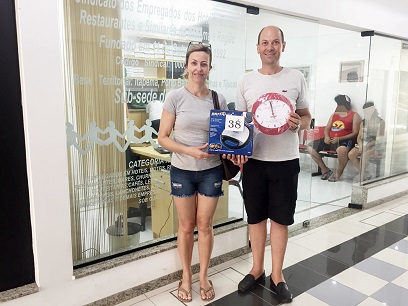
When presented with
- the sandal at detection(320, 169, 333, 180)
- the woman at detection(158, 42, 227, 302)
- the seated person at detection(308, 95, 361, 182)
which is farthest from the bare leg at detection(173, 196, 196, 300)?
the sandal at detection(320, 169, 333, 180)

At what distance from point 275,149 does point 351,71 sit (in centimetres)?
336

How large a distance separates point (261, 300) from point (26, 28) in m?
2.11

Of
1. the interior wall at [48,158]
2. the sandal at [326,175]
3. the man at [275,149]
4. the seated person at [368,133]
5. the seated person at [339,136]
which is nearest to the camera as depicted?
the interior wall at [48,158]

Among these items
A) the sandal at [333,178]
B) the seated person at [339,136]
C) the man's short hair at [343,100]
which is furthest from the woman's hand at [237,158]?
the sandal at [333,178]

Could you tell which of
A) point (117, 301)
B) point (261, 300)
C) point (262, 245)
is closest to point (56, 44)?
point (117, 301)

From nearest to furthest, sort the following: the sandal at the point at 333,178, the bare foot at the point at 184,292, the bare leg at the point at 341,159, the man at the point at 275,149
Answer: the man at the point at 275,149 < the bare foot at the point at 184,292 < the bare leg at the point at 341,159 < the sandal at the point at 333,178

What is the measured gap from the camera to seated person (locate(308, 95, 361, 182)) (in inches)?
196

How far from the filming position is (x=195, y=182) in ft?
7.07

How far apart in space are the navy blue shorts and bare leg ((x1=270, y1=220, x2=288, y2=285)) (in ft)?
0.25

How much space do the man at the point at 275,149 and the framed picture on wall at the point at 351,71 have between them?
288 centimetres

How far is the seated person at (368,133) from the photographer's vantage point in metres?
4.30

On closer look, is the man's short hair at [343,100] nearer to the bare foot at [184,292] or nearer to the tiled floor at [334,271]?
the tiled floor at [334,271]

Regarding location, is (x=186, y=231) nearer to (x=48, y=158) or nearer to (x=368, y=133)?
(x=48, y=158)

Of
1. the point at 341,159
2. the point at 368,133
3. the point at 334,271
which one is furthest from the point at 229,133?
the point at 341,159
